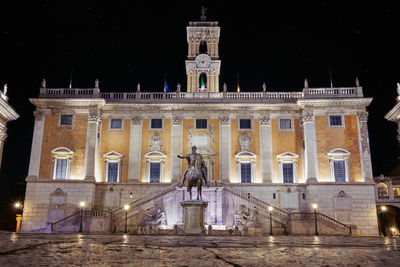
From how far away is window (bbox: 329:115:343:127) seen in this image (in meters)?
38.5

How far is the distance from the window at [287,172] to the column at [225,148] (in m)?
5.53

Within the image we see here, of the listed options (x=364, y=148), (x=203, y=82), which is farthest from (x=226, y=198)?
(x=203, y=82)

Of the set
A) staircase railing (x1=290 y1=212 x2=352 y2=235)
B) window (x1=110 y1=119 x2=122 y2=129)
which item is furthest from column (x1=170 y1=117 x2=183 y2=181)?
staircase railing (x1=290 y1=212 x2=352 y2=235)

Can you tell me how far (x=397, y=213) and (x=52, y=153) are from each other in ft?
150

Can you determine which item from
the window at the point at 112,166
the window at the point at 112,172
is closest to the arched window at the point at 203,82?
the window at the point at 112,166

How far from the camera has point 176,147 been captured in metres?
39.2

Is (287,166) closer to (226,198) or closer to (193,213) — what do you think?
(226,198)

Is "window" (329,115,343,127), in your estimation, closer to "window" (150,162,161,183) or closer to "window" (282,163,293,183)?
"window" (282,163,293,183)

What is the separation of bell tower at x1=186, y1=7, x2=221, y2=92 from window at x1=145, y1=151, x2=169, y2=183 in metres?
12.2

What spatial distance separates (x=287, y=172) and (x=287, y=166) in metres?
0.62

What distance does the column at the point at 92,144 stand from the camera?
3751cm

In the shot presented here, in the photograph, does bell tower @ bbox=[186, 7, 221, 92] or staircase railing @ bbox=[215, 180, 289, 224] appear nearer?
staircase railing @ bbox=[215, 180, 289, 224]

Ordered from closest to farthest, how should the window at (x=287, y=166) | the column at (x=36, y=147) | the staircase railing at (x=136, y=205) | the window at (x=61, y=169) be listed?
the staircase railing at (x=136, y=205) < the column at (x=36, y=147) < the window at (x=61, y=169) < the window at (x=287, y=166)

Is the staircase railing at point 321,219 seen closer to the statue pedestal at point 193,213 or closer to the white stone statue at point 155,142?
the statue pedestal at point 193,213
